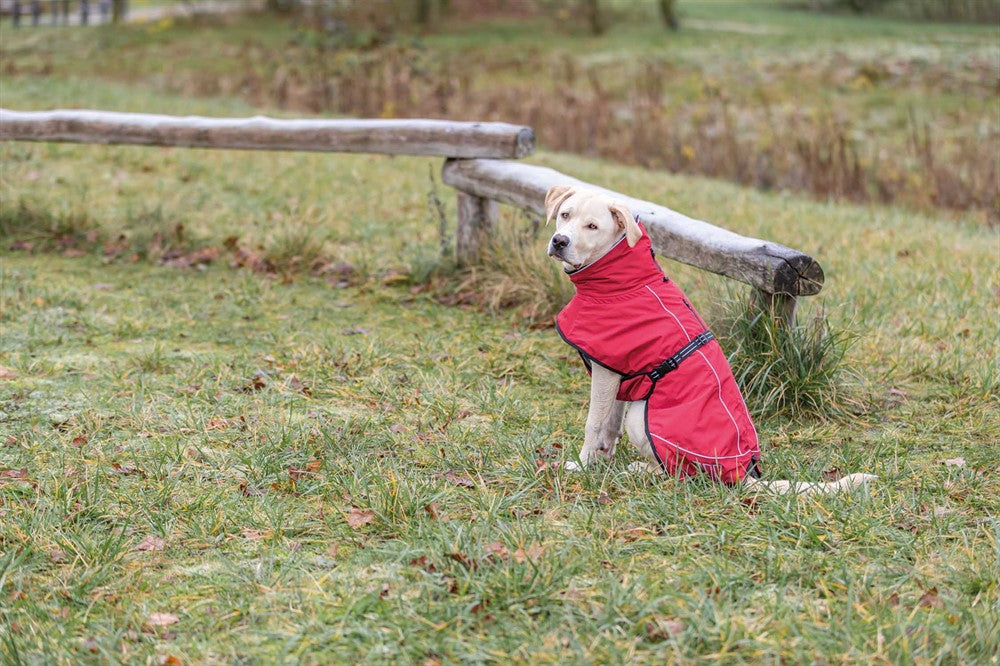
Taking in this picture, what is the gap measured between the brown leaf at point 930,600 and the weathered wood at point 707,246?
1.83 m

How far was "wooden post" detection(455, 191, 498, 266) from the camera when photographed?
7383 mm

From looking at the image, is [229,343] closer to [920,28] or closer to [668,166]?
[668,166]

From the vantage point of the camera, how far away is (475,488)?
414 centimetres

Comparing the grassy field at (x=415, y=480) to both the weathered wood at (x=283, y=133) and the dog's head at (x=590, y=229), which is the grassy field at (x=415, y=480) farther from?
the dog's head at (x=590, y=229)

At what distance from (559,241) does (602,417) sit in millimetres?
763

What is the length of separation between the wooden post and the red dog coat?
10.9 ft

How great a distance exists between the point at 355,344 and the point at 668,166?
793cm

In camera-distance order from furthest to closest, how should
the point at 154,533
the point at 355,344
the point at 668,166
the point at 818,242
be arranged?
1. the point at 668,166
2. the point at 818,242
3. the point at 355,344
4. the point at 154,533

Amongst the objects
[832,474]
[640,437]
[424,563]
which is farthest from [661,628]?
[832,474]

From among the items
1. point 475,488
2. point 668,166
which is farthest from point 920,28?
point 475,488

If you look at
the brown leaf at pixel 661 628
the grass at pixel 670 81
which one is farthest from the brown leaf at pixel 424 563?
the grass at pixel 670 81

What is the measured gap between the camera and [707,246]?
513cm

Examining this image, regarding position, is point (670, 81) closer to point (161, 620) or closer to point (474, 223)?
point (474, 223)

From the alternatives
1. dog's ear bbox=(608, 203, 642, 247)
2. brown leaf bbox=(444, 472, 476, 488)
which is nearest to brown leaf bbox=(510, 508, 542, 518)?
brown leaf bbox=(444, 472, 476, 488)
